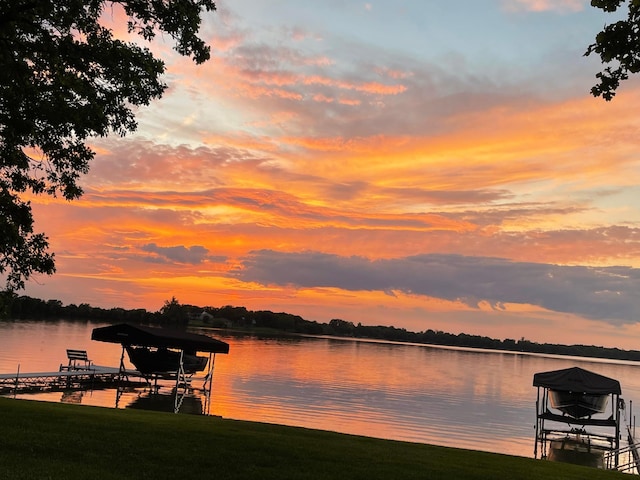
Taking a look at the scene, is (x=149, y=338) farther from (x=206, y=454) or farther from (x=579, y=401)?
(x=579, y=401)

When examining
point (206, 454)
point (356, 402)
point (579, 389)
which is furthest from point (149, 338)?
point (579, 389)

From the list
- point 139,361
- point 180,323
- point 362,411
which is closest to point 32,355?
point 139,361

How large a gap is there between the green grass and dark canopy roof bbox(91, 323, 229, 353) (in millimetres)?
10287

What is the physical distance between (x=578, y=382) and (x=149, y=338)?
2238 cm

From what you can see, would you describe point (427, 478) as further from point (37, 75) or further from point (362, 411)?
point (362, 411)

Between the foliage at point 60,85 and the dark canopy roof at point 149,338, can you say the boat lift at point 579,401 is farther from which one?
the foliage at point 60,85

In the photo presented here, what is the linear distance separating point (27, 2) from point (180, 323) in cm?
16944

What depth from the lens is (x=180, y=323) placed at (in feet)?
570

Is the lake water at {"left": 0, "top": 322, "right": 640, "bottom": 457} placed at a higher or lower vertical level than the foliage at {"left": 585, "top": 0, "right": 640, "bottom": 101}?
lower

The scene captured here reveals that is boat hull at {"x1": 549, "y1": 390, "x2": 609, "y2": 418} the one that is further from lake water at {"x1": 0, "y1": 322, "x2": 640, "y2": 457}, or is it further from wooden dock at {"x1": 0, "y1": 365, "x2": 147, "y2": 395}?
wooden dock at {"x1": 0, "y1": 365, "x2": 147, "y2": 395}

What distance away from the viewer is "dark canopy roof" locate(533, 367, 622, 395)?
98.9ft

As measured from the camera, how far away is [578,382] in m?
30.9

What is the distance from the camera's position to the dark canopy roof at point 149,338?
26.0 metres

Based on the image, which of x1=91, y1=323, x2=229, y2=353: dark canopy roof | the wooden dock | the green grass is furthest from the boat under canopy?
the wooden dock
